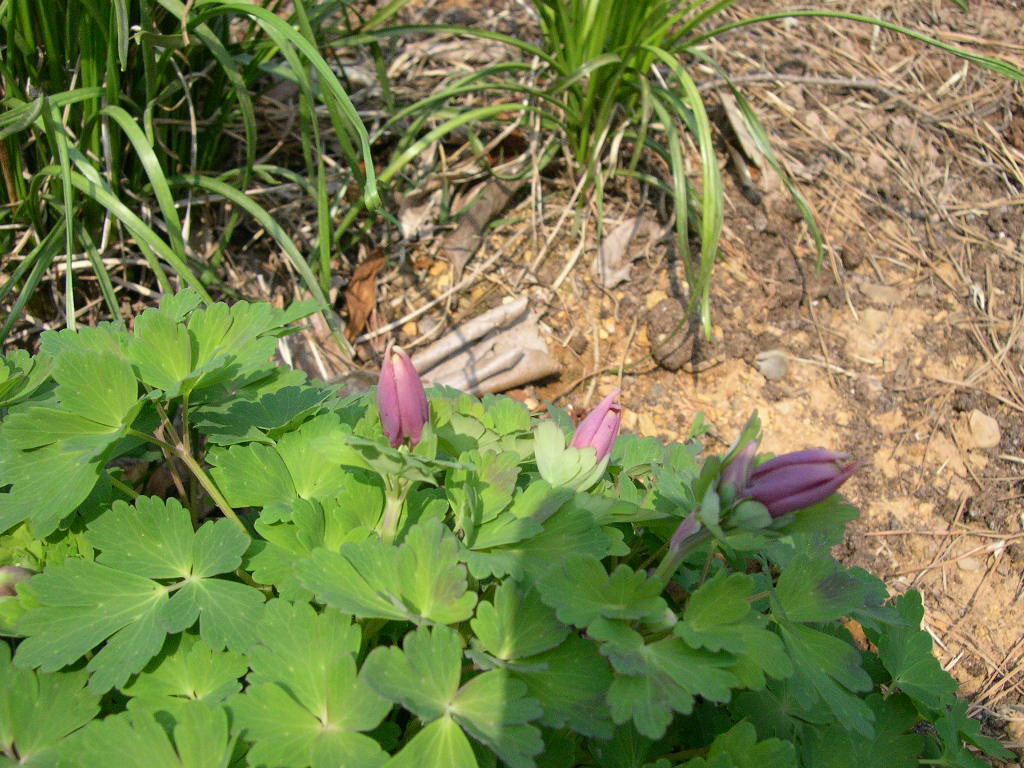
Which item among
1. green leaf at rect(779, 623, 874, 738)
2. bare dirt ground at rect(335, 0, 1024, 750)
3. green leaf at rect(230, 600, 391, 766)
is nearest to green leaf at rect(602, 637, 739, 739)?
green leaf at rect(779, 623, 874, 738)

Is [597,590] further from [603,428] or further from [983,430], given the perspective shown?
[983,430]

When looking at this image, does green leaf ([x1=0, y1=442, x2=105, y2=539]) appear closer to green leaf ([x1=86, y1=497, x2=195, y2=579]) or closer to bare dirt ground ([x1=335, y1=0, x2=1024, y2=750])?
green leaf ([x1=86, y1=497, x2=195, y2=579])

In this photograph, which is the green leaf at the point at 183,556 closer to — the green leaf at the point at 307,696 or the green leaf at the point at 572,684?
the green leaf at the point at 307,696

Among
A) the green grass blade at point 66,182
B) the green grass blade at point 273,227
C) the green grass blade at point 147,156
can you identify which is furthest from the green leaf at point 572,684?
the green grass blade at point 147,156

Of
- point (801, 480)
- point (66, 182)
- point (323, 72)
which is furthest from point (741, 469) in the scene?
point (66, 182)

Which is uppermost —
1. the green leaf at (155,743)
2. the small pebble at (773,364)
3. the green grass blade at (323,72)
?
the green grass blade at (323,72)

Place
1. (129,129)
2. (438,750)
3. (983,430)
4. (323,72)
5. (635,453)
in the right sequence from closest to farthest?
(438,750), (635,453), (323,72), (129,129), (983,430)

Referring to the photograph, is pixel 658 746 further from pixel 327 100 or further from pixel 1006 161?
pixel 1006 161
